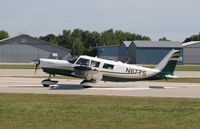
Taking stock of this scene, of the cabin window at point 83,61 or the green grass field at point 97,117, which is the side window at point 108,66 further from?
the green grass field at point 97,117

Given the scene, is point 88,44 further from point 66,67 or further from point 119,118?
point 119,118

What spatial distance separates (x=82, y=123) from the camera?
11.3 metres

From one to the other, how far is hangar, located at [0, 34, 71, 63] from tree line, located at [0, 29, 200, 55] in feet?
88.3

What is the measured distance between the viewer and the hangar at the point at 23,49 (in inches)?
4387

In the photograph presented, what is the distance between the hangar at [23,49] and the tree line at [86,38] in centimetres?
2691

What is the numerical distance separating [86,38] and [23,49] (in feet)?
165

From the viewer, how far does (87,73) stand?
90.1 ft

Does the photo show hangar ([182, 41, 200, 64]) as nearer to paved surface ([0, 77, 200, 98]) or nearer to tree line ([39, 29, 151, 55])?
tree line ([39, 29, 151, 55])

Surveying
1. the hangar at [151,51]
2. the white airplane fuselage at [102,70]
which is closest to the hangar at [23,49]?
the hangar at [151,51]

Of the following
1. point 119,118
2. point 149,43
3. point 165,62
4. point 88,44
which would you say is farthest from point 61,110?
point 88,44

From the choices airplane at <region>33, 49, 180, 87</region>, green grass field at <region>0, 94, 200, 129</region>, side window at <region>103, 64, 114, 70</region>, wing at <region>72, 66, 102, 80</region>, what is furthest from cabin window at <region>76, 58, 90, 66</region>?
green grass field at <region>0, 94, 200, 129</region>

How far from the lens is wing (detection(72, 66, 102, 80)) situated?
89.4 ft

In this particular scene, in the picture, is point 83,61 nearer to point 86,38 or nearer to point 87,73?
point 87,73

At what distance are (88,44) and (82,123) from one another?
149167 millimetres
